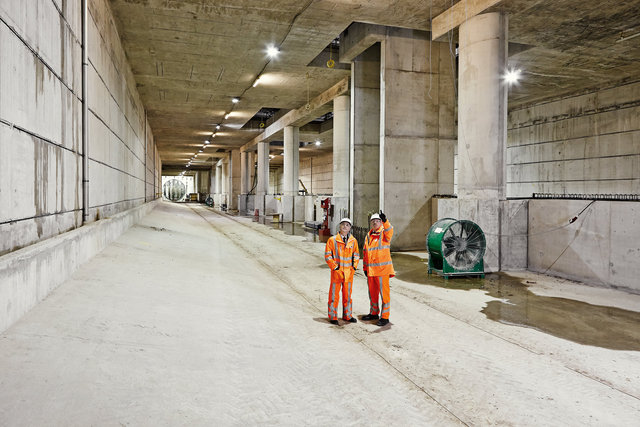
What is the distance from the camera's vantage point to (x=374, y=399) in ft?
13.4

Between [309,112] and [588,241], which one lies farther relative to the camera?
[309,112]

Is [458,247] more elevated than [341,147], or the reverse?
[341,147]

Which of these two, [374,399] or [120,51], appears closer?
[374,399]

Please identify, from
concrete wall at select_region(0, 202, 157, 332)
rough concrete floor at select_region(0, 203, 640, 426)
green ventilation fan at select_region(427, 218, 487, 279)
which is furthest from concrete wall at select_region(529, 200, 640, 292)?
concrete wall at select_region(0, 202, 157, 332)

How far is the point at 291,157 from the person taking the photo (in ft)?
98.5

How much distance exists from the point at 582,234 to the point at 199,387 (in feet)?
32.0

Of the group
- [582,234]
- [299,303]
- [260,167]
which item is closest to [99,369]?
[299,303]

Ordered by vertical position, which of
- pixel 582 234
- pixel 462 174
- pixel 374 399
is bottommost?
pixel 374 399

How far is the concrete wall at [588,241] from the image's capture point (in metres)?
8.98

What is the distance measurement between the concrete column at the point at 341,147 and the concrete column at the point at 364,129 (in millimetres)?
3167

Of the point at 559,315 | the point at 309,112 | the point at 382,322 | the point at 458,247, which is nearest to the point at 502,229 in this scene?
the point at 458,247

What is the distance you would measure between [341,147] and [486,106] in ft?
35.2

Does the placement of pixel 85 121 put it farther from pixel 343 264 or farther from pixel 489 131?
pixel 489 131

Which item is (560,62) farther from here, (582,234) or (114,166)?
(114,166)
